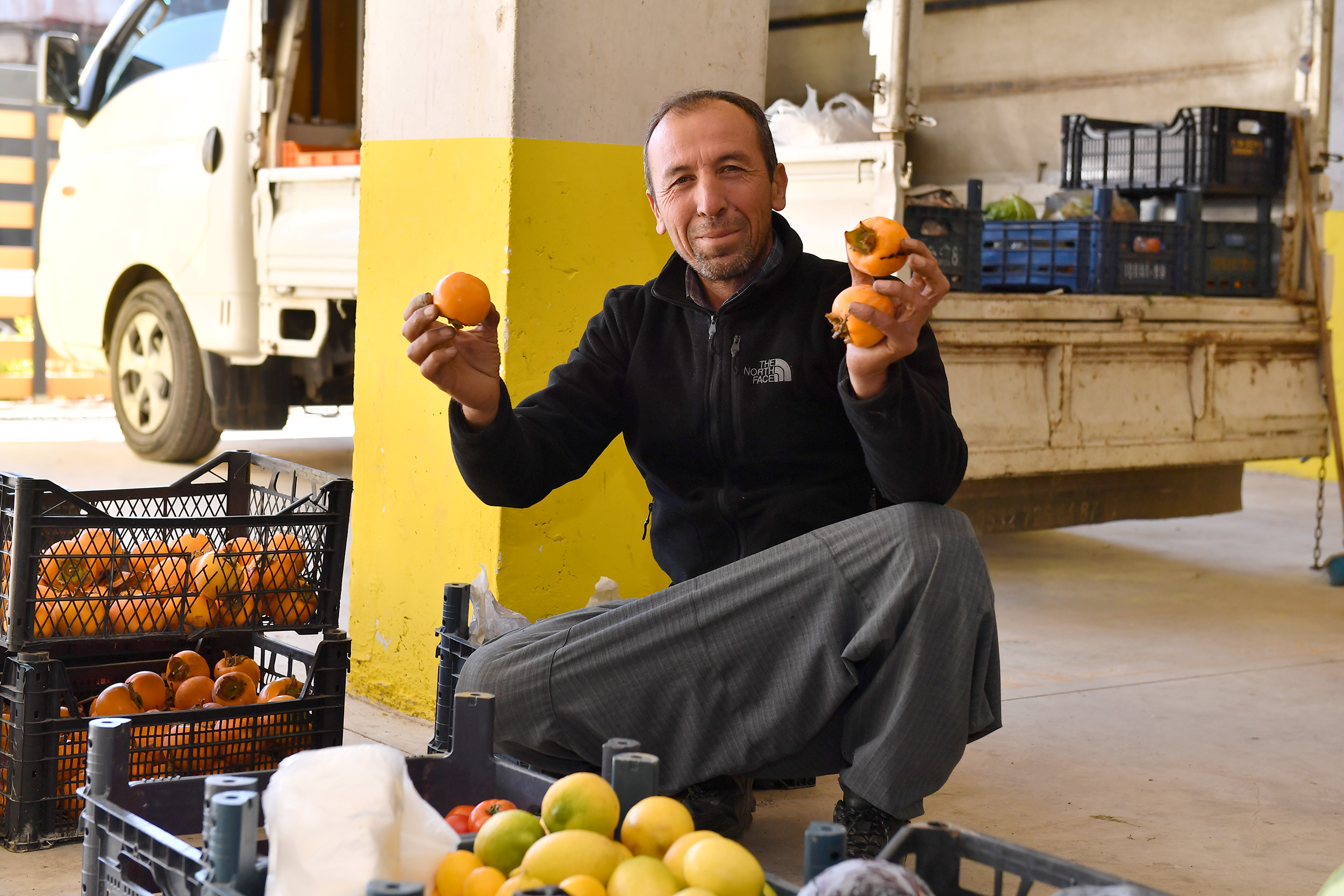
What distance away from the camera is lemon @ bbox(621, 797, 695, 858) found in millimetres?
1681

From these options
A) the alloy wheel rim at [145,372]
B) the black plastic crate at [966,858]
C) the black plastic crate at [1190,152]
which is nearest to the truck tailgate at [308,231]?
the alloy wheel rim at [145,372]

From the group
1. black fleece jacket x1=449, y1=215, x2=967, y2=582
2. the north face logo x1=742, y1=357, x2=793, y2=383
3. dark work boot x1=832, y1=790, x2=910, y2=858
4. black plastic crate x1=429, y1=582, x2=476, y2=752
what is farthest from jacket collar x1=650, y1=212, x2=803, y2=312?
dark work boot x1=832, y1=790, x2=910, y2=858

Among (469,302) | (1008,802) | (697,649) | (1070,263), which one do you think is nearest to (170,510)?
(469,302)

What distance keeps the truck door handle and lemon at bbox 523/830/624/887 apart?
640 centimetres

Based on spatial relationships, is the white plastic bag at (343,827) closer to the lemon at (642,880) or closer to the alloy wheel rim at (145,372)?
the lemon at (642,880)

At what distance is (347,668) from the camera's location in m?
2.85

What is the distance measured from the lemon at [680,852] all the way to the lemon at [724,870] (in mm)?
28

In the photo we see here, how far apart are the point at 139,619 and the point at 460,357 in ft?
2.74

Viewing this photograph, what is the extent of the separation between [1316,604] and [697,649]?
12.9 feet

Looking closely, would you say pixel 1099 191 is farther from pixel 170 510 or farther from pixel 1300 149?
pixel 170 510

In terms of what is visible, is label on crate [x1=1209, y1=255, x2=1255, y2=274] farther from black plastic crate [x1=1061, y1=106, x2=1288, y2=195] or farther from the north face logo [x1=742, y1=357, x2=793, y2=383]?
the north face logo [x1=742, y1=357, x2=793, y2=383]

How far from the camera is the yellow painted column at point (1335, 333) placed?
365 inches

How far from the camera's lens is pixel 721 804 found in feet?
8.80

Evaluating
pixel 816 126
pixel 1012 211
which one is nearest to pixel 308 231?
pixel 816 126
